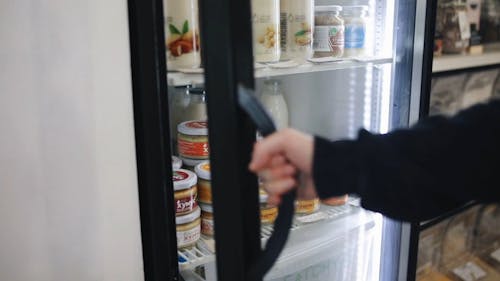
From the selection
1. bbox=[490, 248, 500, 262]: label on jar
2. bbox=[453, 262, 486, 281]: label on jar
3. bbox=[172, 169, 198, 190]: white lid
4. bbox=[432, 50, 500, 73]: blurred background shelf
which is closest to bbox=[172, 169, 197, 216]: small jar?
bbox=[172, 169, 198, 190]: white lid

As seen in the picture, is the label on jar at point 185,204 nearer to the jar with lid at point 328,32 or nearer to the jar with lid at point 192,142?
the jar with lid at point 192,142

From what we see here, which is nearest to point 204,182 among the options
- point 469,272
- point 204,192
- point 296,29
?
point 204,192

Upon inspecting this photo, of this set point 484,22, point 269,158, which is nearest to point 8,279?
point 269,158

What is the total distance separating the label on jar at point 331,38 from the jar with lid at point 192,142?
14.1 inches

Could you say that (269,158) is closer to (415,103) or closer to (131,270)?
(131,270)

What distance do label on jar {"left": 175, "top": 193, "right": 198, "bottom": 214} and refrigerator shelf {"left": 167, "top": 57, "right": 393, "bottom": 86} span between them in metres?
0.24

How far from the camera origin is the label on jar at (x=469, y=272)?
184cm

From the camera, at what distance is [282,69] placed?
3.23 ft

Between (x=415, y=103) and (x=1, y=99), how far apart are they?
95cm

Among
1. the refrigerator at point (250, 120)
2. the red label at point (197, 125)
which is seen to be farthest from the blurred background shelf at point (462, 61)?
the red label at point (197, 125)

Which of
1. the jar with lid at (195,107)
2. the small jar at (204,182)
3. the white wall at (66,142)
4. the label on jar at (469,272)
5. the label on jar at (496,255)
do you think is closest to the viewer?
the white wall at (66,142)

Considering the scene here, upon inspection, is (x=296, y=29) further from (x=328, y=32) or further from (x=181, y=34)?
(x=181, y=34)

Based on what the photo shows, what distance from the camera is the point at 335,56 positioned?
112 cm

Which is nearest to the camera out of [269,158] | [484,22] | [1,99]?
[269,158]
